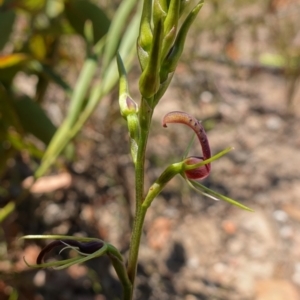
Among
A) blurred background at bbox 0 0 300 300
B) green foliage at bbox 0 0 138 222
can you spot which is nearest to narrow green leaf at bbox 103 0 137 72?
green foliage at bbox 0 0 138 222

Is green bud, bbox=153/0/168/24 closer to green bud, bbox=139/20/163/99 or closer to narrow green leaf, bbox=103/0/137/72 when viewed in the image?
green bud, bbox=139/20/163/99

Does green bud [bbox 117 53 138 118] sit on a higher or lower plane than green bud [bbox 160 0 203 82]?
lower

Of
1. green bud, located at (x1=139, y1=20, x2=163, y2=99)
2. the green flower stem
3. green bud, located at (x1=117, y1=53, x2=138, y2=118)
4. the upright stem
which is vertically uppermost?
green bud, located at (x1=139, y1=20, x2=163, y2=99)

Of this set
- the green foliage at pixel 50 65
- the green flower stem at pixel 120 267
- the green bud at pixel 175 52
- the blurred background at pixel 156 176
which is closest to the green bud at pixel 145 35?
the green bud at pixel 175 52

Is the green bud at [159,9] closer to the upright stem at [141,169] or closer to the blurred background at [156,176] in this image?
the upright stem at [141,169]

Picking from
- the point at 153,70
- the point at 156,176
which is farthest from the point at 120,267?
the point at 156,176
